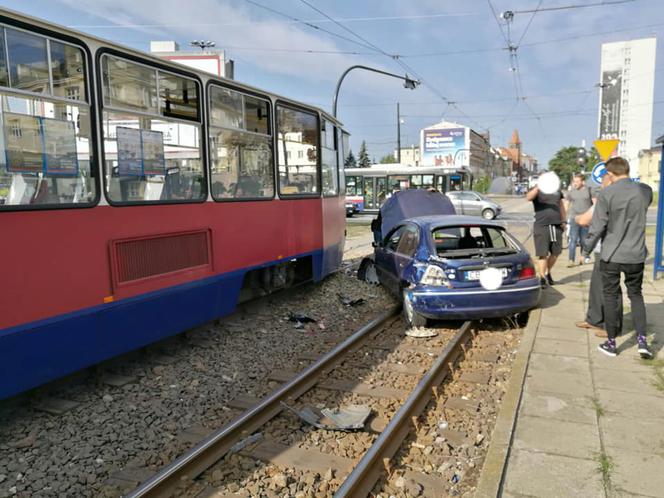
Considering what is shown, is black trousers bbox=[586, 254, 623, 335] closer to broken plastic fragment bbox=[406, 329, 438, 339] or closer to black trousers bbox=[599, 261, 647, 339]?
black trousers bbox=[599, 261, 647, 339]

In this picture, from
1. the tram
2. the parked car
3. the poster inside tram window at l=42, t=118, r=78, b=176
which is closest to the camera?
the poster inside tram window at l=42, t=118, r=78, b=176

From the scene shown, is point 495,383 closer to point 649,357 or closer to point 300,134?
point 649,357

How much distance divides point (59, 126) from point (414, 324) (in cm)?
460

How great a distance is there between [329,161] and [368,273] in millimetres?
2348

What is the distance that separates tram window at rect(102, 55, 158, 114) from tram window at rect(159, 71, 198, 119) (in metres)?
0.12

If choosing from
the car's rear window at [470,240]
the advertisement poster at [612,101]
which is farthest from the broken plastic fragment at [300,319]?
the advertisement poster at [612,101]

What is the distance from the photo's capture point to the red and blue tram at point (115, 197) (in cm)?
388

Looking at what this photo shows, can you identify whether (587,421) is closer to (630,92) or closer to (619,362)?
(619,362)

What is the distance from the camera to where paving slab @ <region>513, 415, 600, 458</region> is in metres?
3.67

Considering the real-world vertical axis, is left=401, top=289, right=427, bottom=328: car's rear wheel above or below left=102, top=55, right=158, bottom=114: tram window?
below

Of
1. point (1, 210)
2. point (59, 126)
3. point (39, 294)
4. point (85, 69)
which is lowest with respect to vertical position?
point (39, 294)

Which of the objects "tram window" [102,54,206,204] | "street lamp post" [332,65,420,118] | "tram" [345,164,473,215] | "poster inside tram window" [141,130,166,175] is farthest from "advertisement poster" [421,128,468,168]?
"poster inside tram window" [141,130,166,175]

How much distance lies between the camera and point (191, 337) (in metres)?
6.52

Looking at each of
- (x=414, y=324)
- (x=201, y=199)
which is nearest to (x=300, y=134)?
(x=201, y=199)
